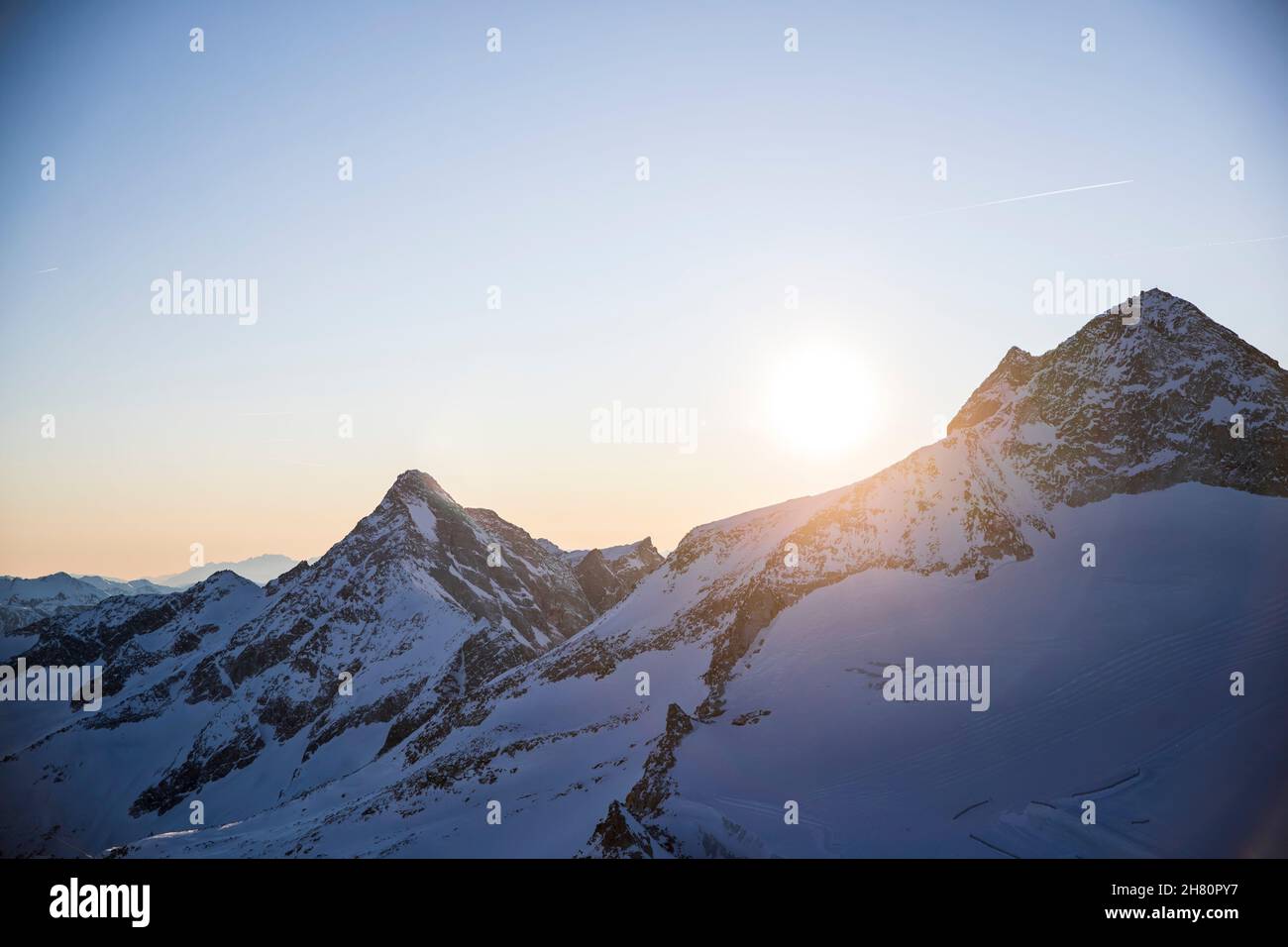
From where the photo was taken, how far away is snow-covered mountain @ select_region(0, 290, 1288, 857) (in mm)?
47094

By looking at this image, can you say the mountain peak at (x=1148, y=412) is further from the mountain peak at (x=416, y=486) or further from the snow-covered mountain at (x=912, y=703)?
the mountain peak at (x=416, y=486)

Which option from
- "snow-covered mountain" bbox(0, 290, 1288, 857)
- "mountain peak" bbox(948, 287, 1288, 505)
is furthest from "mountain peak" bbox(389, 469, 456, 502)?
"mountain peak" bbox(948, 287, 1288, 505)

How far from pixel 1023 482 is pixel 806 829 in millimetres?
48499

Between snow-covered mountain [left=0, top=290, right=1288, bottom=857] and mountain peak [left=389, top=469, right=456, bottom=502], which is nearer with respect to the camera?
snow-covered mountain [left=0, top=290, right=1288, bottom=857]

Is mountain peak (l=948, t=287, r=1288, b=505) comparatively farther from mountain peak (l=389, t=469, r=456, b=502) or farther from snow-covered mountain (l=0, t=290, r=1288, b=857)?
mountain peak (l=389, t=469, r=456, b=502)

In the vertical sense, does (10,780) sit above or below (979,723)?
below

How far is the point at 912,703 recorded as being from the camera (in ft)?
196

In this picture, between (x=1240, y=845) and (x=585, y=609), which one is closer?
(x=1240, y=845)

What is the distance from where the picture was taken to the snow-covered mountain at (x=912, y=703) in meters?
47.1

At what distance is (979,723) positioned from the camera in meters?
55.7

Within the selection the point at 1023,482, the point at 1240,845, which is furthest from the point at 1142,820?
the point at 1023,482

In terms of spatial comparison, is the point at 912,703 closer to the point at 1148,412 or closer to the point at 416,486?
the point at 1148,412

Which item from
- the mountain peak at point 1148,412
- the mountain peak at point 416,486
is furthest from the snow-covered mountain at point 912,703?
the mountain peak at point 416,486
